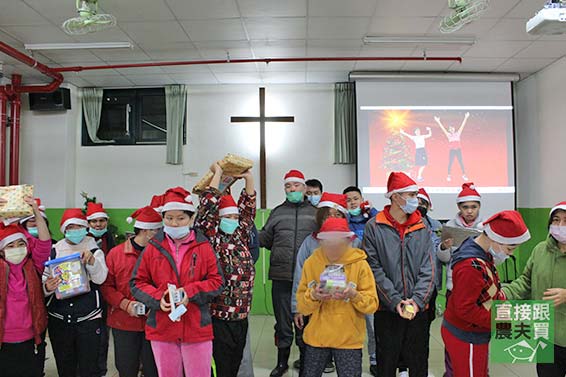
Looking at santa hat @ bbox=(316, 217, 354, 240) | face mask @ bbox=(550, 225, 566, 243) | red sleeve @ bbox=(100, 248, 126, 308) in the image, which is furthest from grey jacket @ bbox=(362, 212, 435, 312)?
red sleeve @ bbox=(100, 248, 126, 308)

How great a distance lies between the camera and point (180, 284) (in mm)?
2314

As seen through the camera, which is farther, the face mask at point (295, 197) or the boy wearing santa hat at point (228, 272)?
the face mask at point (295, 197)

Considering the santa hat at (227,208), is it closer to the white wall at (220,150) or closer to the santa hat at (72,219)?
the santa hat at (72,219)

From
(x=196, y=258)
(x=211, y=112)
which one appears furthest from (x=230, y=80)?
(x=196, y=258)

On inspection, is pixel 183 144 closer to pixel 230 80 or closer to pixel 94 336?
pixel 230 80

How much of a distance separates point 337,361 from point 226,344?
670mm

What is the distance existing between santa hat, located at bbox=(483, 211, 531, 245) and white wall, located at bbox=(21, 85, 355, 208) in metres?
4.05

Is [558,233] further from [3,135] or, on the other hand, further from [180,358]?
[3,135]

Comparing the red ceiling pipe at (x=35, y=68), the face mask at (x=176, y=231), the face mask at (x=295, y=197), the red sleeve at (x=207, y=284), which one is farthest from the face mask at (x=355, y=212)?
the red ceiling pipe at (x=35, y=68)

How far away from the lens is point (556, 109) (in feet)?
17.1

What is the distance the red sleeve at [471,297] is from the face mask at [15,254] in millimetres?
2464

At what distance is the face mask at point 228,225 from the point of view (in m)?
2.61

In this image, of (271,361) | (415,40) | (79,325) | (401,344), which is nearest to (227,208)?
(79,325)

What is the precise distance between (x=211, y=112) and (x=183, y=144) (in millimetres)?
602
